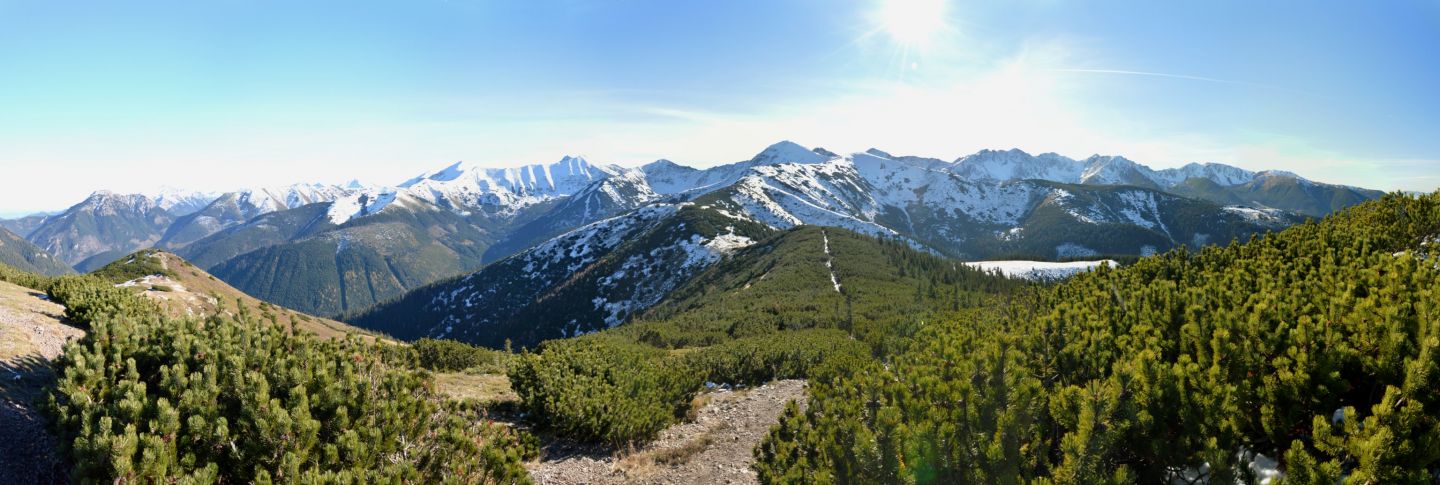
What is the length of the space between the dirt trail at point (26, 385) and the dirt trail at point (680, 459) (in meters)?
9.76

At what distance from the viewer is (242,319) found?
14.2 m

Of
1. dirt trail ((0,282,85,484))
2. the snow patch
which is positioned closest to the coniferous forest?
dirt trail ((0,282,85,484))

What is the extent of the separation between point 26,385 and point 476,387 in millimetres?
14927

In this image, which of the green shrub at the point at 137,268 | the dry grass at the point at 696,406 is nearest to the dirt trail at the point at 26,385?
the dry grass at the point at 696,406

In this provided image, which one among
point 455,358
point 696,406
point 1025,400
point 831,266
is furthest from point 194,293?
point 831,266

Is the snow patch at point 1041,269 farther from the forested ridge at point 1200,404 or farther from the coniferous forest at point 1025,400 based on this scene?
the forested ridge at point 1200,404

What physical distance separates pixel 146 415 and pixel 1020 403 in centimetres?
1395

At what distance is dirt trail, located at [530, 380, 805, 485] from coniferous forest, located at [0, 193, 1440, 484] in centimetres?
121

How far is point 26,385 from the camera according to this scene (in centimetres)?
1292

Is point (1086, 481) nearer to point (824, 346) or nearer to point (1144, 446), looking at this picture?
point (1144, 446)

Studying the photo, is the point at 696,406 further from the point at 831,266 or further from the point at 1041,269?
the point at 1041,269

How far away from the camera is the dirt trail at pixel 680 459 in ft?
55.5

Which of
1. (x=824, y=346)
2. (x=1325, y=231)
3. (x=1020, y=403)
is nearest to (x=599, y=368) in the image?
(x=1020, y=403)

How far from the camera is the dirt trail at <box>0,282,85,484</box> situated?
9797mm
